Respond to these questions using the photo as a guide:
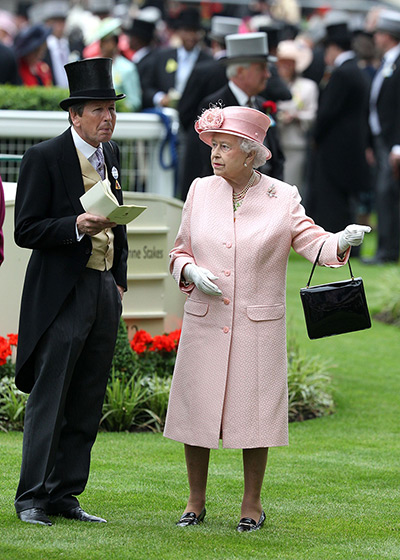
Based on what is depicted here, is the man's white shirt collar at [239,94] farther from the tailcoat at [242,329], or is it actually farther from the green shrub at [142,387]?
the tailcoat at [242,329]

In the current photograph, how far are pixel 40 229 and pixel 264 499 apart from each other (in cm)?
179

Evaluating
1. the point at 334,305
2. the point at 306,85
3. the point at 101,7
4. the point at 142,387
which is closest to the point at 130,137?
the point at 142,387

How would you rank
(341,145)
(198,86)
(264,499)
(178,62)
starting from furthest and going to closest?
(341,145)
(178,62)
(198,86)
(264,499)

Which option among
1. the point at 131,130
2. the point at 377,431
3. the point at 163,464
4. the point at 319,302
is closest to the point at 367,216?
the point at 131,130

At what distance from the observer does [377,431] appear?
741 centimetres

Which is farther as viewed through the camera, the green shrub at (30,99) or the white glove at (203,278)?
the green shrub at (30,99)

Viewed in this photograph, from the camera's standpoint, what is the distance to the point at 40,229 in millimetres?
4980

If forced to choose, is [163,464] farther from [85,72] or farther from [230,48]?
[230,48]

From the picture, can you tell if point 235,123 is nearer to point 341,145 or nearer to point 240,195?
point 240,195

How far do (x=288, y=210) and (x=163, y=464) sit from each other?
Answer: 1.90 metres

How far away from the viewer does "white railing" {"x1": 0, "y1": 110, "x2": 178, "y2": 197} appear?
8.70m

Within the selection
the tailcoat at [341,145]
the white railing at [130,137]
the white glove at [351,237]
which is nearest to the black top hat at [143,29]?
the tailcoat at [341,145]

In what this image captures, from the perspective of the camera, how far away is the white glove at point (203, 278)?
5.00 m

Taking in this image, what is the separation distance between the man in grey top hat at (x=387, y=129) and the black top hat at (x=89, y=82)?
26.6 feet
